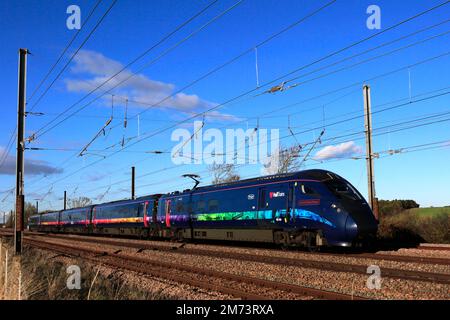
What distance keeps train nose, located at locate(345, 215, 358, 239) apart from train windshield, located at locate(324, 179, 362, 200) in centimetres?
103

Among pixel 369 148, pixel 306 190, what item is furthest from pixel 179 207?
pixel 369 148

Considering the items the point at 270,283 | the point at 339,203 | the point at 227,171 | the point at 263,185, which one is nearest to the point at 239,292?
the point at 270,283

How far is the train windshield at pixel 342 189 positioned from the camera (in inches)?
657

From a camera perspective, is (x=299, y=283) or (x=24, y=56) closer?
(x=299, y=283)

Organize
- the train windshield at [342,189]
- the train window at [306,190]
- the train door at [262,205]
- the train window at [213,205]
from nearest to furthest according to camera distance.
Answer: the train windshield at [342,189] < the train window at [306,190] < the train door at [262,205] < the train window at [213,205]

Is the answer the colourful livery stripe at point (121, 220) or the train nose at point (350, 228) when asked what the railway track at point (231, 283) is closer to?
the train nose at point (350, 228)

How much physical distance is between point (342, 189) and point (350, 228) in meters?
1.80

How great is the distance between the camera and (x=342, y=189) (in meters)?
17.0

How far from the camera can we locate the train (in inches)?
642

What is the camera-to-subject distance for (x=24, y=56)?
69.9ft

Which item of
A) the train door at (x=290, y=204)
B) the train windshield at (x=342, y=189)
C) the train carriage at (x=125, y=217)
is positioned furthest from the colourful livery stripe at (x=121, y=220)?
the train windshield at (x=342, y=189)

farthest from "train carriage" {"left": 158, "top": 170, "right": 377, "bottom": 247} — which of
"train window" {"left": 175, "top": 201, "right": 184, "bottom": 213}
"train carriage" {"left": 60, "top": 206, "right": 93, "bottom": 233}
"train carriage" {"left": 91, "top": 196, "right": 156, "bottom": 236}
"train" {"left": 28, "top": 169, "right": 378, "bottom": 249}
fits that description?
"train carriage" {"left": 60, "top": 206, "right": 93, "bottom": 233}
